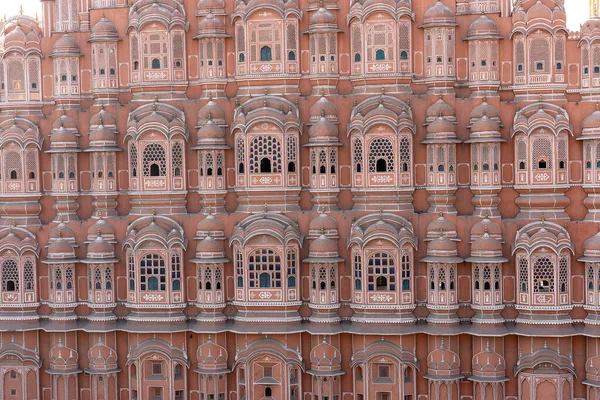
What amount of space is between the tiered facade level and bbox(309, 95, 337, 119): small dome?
0.06 meters

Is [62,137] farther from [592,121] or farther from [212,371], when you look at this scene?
[592,121]

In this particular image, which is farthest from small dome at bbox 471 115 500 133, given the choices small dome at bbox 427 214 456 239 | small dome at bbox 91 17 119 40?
small dome at bbox 91 17 119 40

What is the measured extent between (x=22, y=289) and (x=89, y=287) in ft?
10.4

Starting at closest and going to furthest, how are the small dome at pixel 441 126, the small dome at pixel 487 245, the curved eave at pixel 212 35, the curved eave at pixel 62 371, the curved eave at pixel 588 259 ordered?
the curved eave at pixel 588 259, the small dome at pixel 487 245, the small dome at pixel 441 126, the curved eave at pixel 212 35, the curved eave at pixel 62 371

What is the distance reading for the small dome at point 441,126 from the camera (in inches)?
1566

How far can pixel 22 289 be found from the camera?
140 ft

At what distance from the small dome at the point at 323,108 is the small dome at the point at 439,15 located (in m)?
5.48

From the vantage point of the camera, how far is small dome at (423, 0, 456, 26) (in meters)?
40.2

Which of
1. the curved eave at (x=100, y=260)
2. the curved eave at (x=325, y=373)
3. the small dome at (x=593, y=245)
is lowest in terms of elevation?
the curved eave at (x=325, y=373)

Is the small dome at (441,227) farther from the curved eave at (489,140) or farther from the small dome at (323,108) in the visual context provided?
the small dome at (323,108)

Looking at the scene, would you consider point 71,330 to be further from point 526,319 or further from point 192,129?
point 526,319

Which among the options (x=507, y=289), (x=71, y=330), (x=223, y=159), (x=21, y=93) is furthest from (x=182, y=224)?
(x=507, y=289)

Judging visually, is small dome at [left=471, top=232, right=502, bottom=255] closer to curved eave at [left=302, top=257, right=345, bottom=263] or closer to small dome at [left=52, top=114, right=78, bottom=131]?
curved eave at [left=302, top=257, right=345, bottom=263]

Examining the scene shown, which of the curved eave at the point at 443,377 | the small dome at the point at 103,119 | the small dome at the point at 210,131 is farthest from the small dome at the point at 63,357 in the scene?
the curved eave at the point at 443,377
